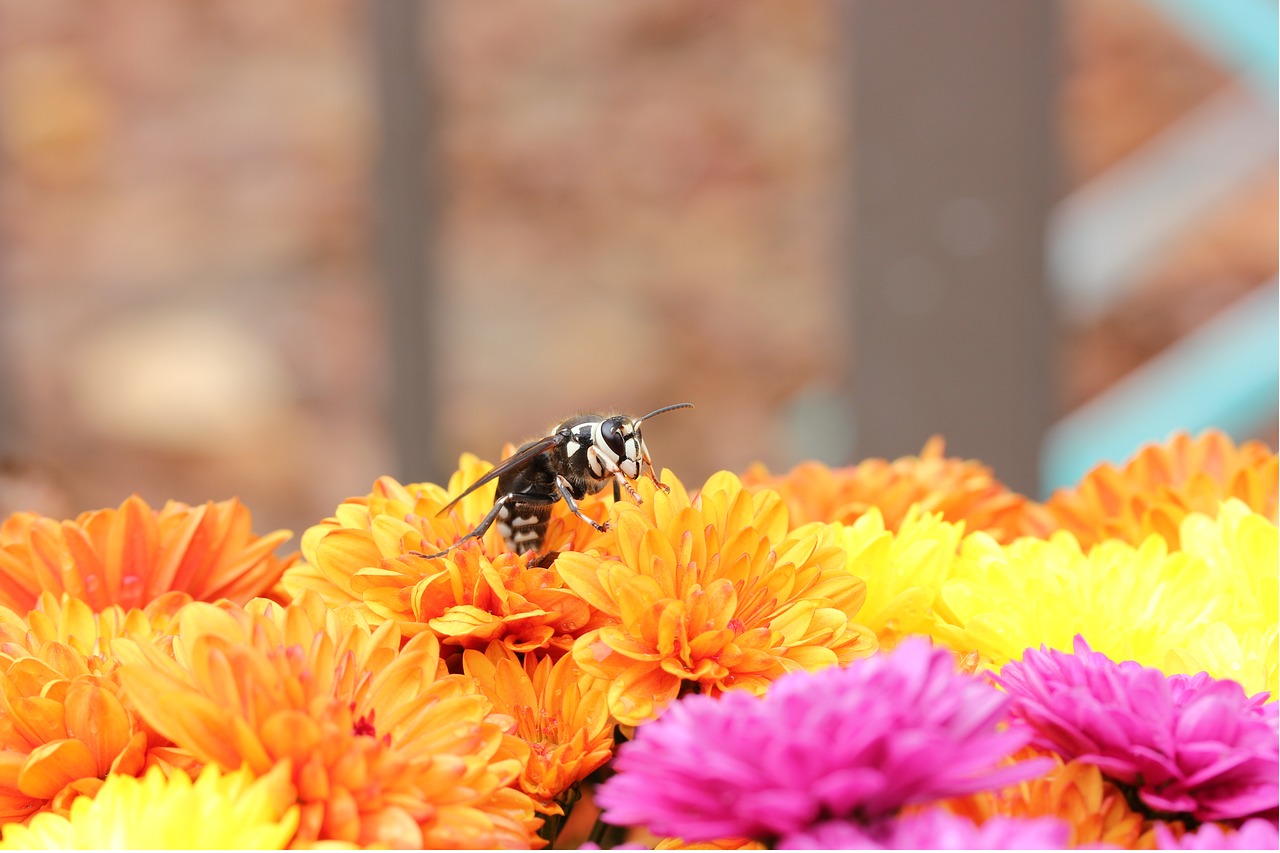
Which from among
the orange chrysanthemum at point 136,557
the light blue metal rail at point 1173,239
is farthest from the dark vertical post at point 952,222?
the orange chrysanthemum at point 136,557

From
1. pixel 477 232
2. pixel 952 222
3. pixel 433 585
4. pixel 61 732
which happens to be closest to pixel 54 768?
pixel 61 732

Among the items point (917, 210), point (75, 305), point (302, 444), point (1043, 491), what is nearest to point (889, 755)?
point (917, 210)

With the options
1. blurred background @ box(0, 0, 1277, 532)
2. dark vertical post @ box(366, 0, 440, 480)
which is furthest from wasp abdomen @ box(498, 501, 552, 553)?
blurred background @ box(0, 0, 1277, 532)

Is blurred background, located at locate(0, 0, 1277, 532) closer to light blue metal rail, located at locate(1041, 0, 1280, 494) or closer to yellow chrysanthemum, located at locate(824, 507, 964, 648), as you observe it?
Result: light blue metal rail, located at locate(1041, 0, 1280, 494)

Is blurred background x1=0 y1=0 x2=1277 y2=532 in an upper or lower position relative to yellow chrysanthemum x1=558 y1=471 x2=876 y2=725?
upper

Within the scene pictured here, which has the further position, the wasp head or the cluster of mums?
the wasp head

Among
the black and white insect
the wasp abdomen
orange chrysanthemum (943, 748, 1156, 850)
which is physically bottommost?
orange chrysanthemum (943, 748, 1156, 850)

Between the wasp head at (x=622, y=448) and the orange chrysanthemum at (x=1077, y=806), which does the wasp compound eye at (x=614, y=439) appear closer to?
the wasp head at (x=622, y=448)

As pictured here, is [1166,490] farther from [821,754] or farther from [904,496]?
[821,754]
